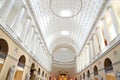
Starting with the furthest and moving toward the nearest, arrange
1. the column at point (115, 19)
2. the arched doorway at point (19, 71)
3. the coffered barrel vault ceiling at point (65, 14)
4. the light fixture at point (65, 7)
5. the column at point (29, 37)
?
the light fixture at point (65, 7) → the coffered barrel vault ceiling at point (65, 14) → the column at point (29, 37) → the arched doorway at point (19, 71) → the column at point (115, 19)

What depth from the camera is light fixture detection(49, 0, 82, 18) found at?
47.6 ft

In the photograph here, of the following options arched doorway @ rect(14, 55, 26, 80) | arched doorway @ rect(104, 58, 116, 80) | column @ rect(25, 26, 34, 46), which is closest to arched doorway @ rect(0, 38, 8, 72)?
arched doorway @ rect(14, 55, 26, 80)

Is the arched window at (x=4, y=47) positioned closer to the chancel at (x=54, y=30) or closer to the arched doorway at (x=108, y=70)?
the chancel at (x=54, y=30)

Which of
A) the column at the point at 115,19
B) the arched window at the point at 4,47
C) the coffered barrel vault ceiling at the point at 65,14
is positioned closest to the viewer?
the arched window at the point at 4,47

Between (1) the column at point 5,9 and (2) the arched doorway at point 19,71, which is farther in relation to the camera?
(2) the arched doorway at point 19,71

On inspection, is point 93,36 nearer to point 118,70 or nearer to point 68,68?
point 118,70

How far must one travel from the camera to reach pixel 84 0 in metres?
13.6

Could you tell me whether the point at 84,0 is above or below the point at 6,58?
above

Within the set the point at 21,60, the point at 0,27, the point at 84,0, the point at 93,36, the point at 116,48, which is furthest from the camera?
the point at 93,36

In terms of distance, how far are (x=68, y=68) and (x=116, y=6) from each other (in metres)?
21.5

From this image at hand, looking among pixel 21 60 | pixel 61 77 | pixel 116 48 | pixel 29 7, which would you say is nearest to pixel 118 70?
pixel 116 48

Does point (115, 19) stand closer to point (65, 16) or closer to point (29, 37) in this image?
point (29, 37)

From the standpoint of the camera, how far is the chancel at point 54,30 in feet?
25.6

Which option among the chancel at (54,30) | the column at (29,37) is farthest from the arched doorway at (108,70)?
the column at (29,37)
